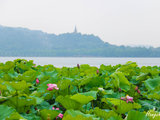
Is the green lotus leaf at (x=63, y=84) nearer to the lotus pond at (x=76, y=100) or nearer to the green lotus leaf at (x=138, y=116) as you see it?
the lotus pond at (x=76, y=100)

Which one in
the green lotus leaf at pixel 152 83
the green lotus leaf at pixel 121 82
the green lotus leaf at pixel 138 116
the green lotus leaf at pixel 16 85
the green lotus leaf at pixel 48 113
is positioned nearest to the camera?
the green lotus leaf at pixel 138 116

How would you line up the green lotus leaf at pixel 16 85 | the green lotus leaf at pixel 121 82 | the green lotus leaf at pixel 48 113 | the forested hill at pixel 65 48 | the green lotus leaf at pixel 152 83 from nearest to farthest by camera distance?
1. the green lotus leaf at pixel 48 113
2. the green lotus leaf at pixel 16 85
3. the green lotus leaf at pixel 121 82
4. the green lotus leaf at pixel 152 83
5. the forested hill at pixel 65 48

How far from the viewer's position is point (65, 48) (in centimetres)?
18512

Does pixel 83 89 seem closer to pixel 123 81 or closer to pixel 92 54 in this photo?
pixel 123 81

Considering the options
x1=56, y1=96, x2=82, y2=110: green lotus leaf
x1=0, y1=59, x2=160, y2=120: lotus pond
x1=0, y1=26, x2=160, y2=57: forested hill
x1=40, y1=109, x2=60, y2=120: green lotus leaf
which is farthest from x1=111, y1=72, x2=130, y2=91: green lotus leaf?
x1=0, y1=26, x2=160, y2=57: forested hill

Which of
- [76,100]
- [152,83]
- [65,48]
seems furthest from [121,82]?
[65,48]

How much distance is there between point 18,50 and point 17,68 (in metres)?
178

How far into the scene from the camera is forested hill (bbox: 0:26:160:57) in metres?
167

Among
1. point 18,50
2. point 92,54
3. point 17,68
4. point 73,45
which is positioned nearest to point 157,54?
point 92,54

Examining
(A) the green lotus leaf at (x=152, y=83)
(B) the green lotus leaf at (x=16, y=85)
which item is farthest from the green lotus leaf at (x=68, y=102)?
(A) the green lotus leaf at (x=152, y=83)

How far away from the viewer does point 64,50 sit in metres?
180

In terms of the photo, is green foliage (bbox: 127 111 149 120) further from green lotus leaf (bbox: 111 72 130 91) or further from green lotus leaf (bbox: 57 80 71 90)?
green lotus leaf (bbox: 111 72 130 91)

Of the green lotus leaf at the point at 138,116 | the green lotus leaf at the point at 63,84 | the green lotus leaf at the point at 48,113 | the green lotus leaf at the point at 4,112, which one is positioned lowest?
the green lotus leaf at the point at 48,113

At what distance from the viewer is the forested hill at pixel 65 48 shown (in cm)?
16725
